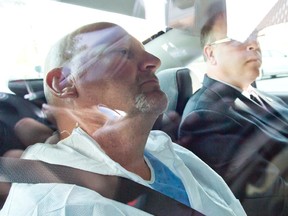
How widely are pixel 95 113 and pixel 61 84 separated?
116 mm

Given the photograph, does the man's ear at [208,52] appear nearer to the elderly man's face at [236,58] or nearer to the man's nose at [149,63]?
the elderly man's face at [236,58]

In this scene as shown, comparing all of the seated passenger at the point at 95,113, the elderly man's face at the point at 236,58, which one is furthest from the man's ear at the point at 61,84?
the elderly man's face at the point at 236,58

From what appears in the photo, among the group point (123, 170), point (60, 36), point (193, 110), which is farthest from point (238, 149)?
point (60, 36)

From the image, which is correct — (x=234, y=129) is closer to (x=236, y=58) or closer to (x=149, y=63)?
(x=236, y=58)

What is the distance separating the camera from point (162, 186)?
4.43 ft

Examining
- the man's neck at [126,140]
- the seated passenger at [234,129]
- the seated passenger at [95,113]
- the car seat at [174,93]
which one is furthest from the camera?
the seated passenger at [234,129]

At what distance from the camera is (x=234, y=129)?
169cm

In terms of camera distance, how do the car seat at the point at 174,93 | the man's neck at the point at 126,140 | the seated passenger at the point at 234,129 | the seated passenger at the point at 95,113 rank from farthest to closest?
the seated passenger at the point at 234,129
the car seat at the point at 174,93
the man's neck at the point at 126,140
the seated passenger at the point at 95,113

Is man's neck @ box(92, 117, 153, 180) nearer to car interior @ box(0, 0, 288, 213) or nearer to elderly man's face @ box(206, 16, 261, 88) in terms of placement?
car interior @ box(0, 0, 288, 213)

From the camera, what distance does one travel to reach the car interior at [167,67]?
119 centimetres

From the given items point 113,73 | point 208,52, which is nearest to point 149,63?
point 113,73

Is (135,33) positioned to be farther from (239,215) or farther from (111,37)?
(239,215)

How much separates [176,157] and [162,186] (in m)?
0.15

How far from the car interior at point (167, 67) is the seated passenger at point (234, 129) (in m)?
0.04
